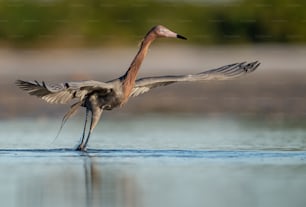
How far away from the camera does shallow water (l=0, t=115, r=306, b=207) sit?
10414 millimetres

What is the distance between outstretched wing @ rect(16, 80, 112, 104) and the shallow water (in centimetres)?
56

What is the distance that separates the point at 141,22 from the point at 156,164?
15.4m

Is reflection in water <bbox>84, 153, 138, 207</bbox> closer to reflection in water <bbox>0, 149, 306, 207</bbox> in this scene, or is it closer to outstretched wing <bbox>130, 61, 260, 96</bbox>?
reflection in water <bbox>0, 149, 306, 207</bbox>

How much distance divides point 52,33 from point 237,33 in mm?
3970

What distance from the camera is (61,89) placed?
42.8 feet

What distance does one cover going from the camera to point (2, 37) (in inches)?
1067

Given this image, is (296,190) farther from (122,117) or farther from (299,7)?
(299,7)

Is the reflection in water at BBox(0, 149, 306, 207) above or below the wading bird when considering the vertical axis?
below

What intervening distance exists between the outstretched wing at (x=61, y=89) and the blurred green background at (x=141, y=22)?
521 inches

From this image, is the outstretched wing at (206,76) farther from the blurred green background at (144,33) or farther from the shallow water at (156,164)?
the blurred green background at (144,33)

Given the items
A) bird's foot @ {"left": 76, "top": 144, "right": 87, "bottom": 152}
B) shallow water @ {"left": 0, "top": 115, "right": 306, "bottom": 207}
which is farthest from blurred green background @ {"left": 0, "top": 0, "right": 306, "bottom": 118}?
bird's foot @ {"left": 76, "top": 144, "right": 87, "bottom": 152}

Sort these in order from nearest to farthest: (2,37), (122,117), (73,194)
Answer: (73,194)
(122,117)
(2,37)

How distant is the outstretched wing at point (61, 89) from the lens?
13023 mm

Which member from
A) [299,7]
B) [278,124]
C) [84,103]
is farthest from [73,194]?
[299,7]
